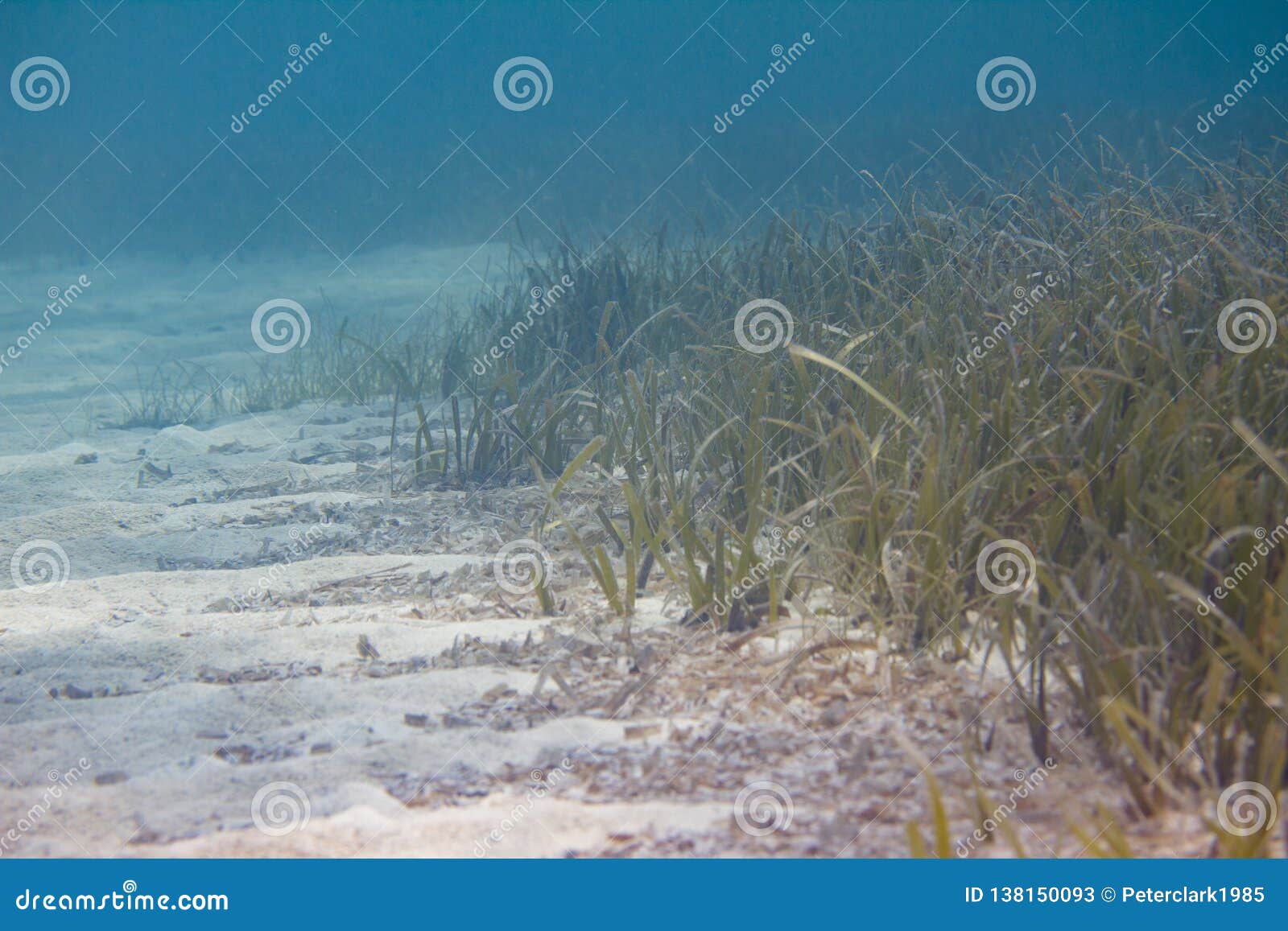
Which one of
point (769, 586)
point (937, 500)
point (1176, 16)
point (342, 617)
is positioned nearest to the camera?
point (937, 500)

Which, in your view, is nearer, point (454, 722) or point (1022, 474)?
point (454, 722)

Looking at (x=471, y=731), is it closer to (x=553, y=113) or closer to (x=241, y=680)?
(x=241, y=680)

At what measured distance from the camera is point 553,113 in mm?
48750

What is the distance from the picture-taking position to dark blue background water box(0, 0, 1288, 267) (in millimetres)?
16484

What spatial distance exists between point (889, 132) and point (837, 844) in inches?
834

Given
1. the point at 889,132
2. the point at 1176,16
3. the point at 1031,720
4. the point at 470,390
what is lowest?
the point at 1031,720

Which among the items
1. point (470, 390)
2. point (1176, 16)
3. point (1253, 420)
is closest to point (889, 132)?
point (470, 390)

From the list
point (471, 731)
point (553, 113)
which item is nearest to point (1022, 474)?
point (471, 731)

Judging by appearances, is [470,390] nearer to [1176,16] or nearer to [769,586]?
[769,586]

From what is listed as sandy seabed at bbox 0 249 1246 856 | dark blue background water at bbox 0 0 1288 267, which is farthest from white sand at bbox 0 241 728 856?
dark blue background water at bbox 0 0 1288 267

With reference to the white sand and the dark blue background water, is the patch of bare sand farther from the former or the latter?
the dark blue background water

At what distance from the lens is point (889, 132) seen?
66.6 feet

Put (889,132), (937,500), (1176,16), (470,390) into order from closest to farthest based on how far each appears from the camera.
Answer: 1. (937,500)
2. (470,390)
3. (889,132)
4. (1176,16)

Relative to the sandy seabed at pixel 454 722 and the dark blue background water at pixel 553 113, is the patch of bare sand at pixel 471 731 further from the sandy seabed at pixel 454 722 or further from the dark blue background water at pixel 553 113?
the dark blue background water at pixel 553 113
